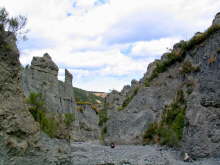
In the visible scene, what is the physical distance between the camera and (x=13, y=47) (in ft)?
25.1

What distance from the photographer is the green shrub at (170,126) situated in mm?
18938

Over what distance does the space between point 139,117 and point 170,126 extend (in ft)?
18.7

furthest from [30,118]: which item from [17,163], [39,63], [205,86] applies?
[39,63]

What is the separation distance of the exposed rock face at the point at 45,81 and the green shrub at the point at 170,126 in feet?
36.8

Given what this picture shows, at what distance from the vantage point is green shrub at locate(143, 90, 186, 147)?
18.9 m

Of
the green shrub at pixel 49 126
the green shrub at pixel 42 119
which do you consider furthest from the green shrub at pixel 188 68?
the green shrub at pixel 49 126

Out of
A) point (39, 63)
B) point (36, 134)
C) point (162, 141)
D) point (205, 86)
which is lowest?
point (162, 141)

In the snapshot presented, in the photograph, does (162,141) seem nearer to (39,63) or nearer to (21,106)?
(21,106)

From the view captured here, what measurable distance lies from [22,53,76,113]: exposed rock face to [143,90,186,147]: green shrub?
1123 cm

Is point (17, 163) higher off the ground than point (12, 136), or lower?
lower

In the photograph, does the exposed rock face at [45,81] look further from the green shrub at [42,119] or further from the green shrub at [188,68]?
the green shrub at [42,119]

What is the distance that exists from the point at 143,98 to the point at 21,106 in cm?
2048

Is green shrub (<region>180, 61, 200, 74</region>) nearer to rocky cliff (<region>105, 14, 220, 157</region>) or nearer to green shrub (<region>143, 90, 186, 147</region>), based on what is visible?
rocky cliff (<region>105, 14, 220, 157</region>)

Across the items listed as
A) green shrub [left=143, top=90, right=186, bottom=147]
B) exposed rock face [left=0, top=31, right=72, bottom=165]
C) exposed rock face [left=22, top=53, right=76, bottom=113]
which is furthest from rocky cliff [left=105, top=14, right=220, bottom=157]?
exposed rock face [left=0, top=31, right=72, bottom=165]
